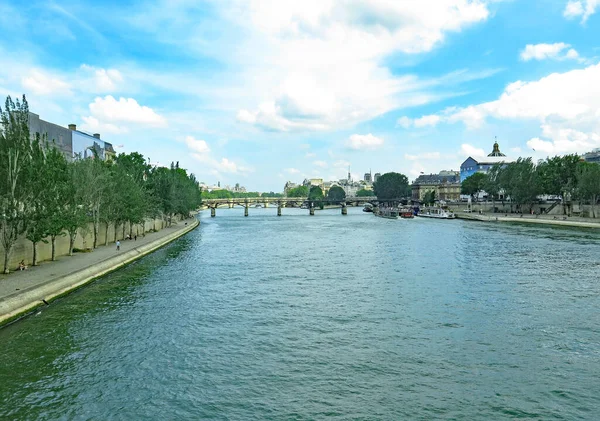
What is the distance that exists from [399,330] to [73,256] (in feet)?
106

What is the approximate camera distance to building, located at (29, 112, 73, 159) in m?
75.2

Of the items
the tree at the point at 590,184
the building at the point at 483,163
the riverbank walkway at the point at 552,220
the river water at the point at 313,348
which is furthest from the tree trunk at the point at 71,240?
the building at the point at 483,163

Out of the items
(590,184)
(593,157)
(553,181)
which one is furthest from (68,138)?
(593,157)

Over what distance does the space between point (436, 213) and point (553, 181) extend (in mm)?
33286

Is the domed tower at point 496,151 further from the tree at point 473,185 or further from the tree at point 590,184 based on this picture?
the tree at point 590,184

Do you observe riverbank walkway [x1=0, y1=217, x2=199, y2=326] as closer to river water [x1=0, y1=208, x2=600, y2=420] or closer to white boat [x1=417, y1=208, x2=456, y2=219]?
river water [x1=0, y1=208, x2=600, y2=420]

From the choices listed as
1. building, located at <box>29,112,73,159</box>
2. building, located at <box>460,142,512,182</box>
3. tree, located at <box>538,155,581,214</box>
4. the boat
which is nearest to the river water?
building, located at <box>29,112,73,159</box>

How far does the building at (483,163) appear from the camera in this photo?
182m

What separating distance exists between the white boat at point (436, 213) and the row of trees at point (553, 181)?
1505cm

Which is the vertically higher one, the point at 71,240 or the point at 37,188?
the point at 37,188

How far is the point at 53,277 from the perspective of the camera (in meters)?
31.2

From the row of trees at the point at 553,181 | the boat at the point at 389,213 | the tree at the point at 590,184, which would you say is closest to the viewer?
the tree at the point at 590,184

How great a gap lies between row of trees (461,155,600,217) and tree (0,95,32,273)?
95458 millimetres

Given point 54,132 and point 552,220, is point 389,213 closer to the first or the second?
point 552,220
